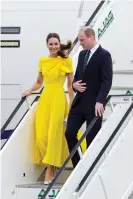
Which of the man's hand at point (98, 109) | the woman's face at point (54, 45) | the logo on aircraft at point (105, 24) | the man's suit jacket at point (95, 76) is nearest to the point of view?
the man's hand at point (98, 109)

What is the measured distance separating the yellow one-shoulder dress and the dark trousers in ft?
0.97

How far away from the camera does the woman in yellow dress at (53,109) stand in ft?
18.0

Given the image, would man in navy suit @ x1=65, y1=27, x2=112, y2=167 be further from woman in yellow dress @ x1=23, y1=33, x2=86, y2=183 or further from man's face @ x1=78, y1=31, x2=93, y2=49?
woman in yellow dress @ x1=23, y1=33, x2=86, y2=183

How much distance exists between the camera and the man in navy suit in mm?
5051

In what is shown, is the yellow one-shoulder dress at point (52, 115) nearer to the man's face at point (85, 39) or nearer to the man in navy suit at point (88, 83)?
the man in navy suit at point (88, 83)

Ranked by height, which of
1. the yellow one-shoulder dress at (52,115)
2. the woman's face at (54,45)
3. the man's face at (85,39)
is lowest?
the yellow one-shoulder dress at (52,115)

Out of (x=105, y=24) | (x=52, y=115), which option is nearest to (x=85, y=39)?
(x=52, y=115)

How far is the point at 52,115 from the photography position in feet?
18.2

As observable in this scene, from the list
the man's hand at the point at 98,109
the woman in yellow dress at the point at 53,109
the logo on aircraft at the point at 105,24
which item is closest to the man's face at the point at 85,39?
the woman in yellow dress at the point at 53,109

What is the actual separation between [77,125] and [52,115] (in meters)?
0.45

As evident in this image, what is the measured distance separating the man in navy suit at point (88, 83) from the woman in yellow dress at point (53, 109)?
0.32 m

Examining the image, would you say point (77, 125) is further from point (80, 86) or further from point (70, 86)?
point (70, 86)

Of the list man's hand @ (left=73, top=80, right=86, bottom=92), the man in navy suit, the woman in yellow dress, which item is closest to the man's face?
the man in navy suit

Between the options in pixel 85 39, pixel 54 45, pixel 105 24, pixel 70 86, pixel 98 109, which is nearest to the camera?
pixel 98 109
